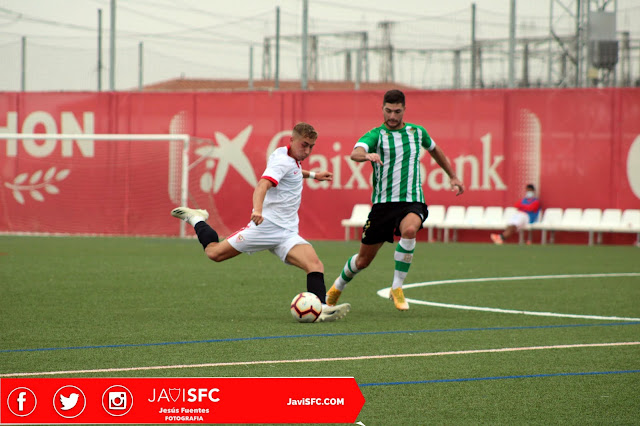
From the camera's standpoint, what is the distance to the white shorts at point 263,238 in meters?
8.30

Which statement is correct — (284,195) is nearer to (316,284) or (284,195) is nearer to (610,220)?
(316,284)

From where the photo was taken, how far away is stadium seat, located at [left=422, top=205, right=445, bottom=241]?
22469 mm

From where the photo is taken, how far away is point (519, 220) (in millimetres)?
21703

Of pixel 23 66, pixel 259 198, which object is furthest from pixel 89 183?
pixel 259 198

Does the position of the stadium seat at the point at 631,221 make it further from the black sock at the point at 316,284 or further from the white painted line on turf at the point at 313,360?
the white painted line on turf at the point at 313,360

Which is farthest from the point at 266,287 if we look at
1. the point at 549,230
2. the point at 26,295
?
the point at 549,230

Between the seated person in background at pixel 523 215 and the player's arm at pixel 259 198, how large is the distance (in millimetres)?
14531

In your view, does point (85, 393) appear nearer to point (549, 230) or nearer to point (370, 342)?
point (370, 342)

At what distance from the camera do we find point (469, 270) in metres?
13.8

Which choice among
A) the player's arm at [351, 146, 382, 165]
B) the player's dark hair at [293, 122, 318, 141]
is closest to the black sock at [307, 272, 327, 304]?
the player's arm at [351, 146, 382, 165]

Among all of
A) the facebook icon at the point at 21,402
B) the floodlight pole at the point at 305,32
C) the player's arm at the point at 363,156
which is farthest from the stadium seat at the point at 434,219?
the facebook icon at the point at 21,402

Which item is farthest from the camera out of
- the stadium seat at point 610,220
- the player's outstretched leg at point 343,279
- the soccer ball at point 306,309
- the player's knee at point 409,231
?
the stadium seat at point 610,220

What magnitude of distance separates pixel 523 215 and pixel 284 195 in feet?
47.1

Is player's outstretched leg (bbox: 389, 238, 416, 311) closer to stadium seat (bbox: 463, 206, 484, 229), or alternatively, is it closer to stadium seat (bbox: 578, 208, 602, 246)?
stadium seat (bbox: 578, 208, 602, 246)
